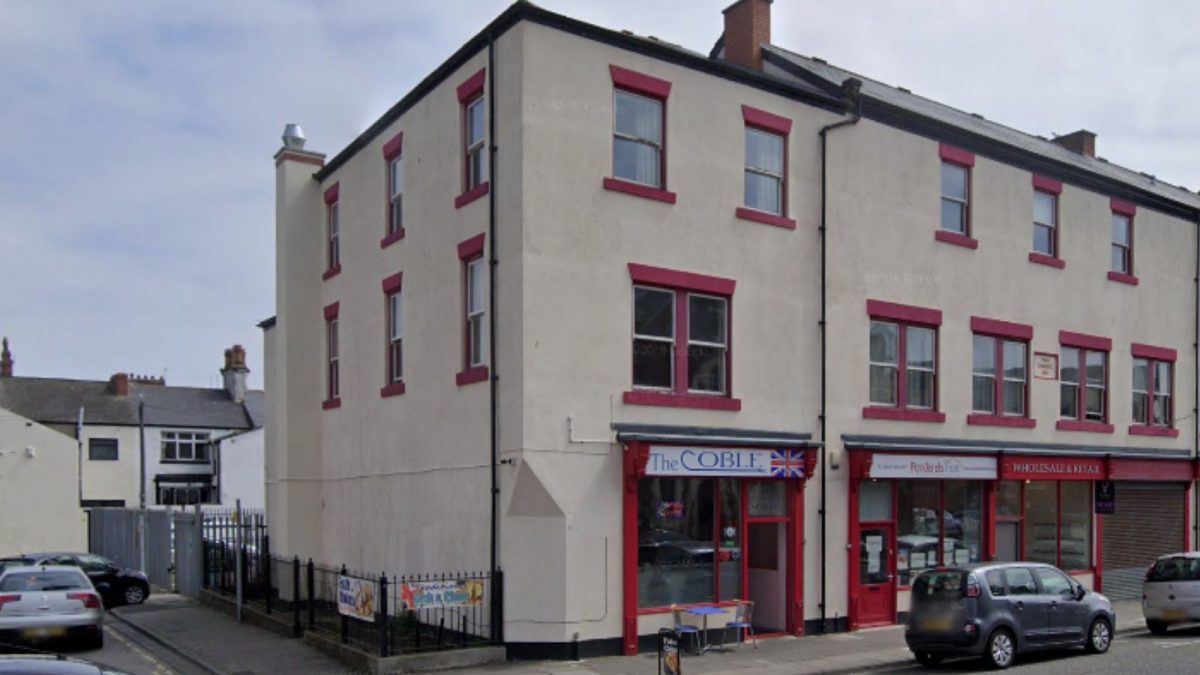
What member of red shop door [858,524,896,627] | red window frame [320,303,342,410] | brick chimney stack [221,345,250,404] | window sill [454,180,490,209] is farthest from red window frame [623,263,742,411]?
brick chimney stack [221,345,250,404]

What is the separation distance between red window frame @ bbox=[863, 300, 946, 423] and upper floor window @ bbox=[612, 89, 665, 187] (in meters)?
5.25

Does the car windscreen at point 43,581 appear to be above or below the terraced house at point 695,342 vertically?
below

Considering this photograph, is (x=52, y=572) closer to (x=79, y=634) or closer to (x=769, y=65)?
(x=79, y=634)

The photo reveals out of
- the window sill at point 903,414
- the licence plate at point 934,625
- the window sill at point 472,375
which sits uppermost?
the window sill at point 472,375

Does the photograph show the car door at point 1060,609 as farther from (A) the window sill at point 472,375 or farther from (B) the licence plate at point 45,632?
(B) the licence plate at point 45,632

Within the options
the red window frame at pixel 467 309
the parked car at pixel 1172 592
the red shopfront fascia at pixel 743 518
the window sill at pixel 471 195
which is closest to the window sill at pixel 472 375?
the red window frame at pixel 467 309

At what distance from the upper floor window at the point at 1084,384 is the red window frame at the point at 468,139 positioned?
46.0 feet

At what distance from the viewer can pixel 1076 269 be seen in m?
24.5

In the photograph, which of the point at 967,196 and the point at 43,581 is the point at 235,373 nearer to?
the point at 43,581

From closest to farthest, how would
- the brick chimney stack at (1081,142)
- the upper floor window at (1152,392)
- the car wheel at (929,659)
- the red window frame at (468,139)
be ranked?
1. the car wheel at (929,659)
2. the red window frame at (468,139)
3. the upper floor window at (1152,392)
4. the brick chimney stack at (1081,142)

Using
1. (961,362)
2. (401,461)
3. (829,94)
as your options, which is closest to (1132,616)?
(961,362)

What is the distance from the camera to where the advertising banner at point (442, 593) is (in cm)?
1572

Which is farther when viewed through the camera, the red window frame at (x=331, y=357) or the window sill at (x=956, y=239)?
the red window frame at (x=331, y=357)

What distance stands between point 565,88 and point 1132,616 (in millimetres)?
16210
